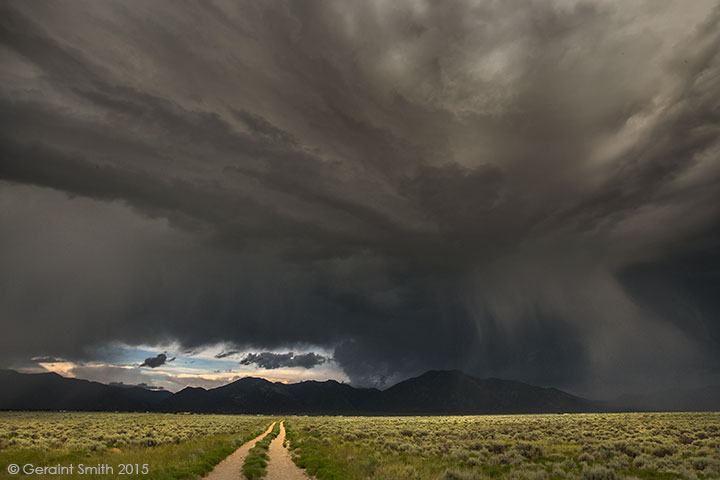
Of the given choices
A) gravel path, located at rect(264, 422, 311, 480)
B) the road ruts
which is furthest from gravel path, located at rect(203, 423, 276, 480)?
gravel path, located at rect(264, 422, 311, 480)

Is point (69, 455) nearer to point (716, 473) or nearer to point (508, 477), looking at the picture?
point (508, 477)

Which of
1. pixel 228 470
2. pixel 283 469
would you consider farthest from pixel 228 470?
pixel 283 469

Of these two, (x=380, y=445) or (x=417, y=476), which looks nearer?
(x=417, y=476)

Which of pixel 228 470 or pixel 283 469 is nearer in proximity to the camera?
pixel 228 470

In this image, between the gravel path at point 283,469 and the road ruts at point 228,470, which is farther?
the gravel path at point 283,469

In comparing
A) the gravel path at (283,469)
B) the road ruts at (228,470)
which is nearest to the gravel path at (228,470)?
the road ruts at (228,470)

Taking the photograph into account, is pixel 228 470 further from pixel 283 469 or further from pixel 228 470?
pixel 283 469

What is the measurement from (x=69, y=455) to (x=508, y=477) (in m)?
27.5

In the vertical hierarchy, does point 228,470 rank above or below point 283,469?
above

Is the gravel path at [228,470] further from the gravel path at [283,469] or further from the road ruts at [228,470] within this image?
the gravel path at [283,469]

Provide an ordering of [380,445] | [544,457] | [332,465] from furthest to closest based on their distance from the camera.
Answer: [380,445], [544,457], [332,465]

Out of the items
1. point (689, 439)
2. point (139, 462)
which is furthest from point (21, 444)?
point (689, 439)

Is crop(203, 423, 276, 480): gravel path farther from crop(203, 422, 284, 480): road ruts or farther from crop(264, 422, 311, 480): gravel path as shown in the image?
crop(264, 422, 311, 480): gravel path

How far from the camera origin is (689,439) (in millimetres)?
32406
